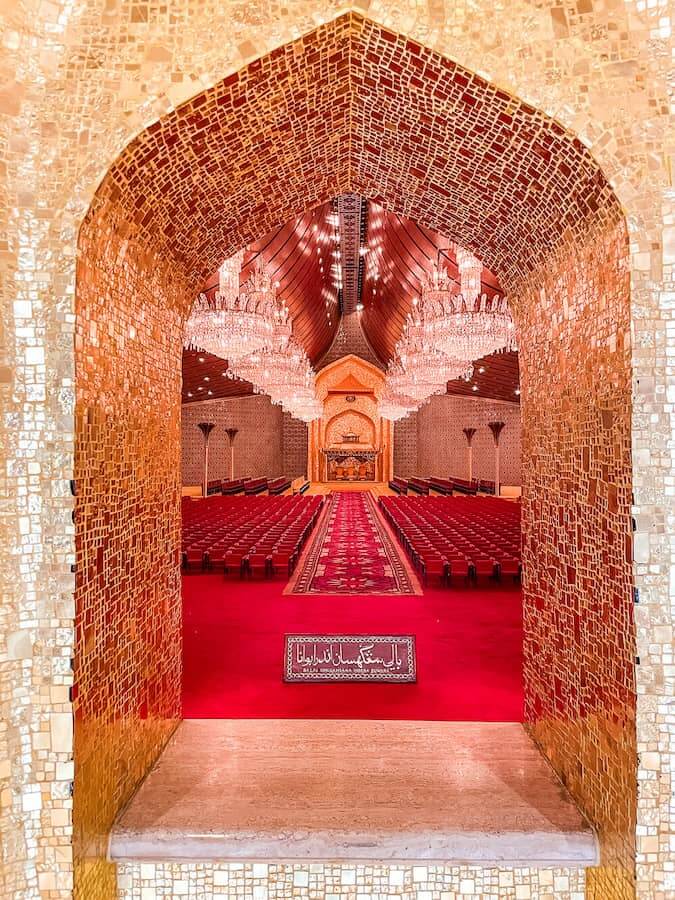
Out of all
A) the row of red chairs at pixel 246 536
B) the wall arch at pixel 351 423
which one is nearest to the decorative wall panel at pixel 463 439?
the wall arch at pixel 351 423

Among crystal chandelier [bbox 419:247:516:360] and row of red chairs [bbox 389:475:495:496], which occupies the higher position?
crystal chandelier [bbox 419:247:516:360]

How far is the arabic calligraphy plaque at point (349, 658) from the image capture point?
12.0 feet

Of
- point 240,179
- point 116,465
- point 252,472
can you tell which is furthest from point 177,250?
point 252,472

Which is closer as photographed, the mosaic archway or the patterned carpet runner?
the mosaic archway

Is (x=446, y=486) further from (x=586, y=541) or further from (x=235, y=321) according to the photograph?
(x=586, y=541)

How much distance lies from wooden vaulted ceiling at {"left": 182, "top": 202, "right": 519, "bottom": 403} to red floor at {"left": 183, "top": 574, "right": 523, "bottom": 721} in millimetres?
4451

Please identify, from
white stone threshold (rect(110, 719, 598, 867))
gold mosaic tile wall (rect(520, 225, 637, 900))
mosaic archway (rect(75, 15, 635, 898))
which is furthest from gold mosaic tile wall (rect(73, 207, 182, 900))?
gold mosaic tile wall (rect(520, 225, 637, 900))

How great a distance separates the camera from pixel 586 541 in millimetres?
2229

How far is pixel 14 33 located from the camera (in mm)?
1933

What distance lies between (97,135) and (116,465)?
1.21 metres

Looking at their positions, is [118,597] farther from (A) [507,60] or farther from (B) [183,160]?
(A) [507,60]

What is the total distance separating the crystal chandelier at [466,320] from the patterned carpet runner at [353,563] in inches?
128

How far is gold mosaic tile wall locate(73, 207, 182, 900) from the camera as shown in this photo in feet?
6.53

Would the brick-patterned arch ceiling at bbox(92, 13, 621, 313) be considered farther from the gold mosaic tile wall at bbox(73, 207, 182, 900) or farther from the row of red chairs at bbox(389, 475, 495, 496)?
the row of red chairs at bbox(389, 475, 495, 496)
